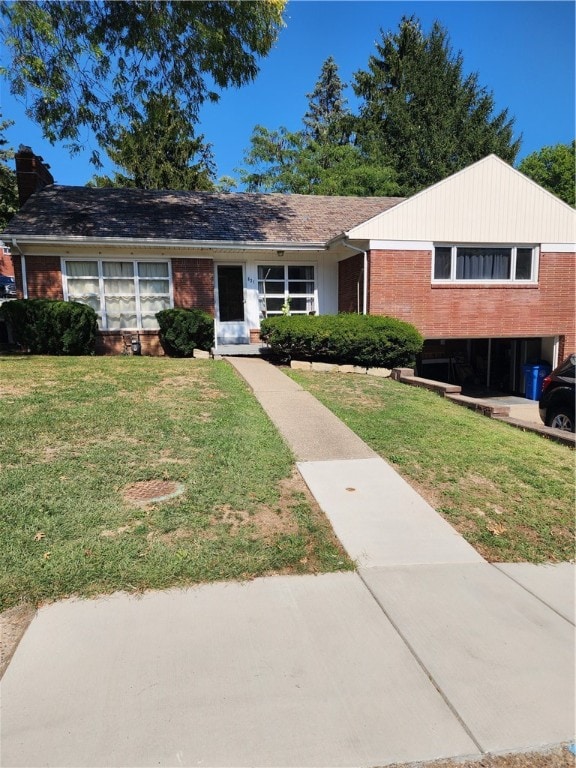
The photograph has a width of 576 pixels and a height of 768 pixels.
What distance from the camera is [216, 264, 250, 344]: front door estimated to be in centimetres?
1490

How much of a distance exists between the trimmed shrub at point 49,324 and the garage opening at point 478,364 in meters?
11.3

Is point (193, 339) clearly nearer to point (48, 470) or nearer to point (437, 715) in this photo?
point (48, 470)

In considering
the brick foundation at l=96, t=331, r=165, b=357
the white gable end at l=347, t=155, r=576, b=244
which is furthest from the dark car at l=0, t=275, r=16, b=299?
the white gable end at l=347, t=155, r=576, b=244

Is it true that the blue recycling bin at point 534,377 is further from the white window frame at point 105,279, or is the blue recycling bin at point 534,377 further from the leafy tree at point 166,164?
the leafy tree at point 166,164

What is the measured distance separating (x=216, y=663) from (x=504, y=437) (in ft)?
17.9

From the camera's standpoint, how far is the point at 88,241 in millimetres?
13078

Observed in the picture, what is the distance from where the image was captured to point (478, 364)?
1903cm

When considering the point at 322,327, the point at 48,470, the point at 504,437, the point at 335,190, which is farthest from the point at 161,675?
the point at 335,190

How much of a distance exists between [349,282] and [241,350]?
3.87 meters

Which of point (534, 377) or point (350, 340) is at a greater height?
point (350, 340)

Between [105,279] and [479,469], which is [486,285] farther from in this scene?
[105,279]

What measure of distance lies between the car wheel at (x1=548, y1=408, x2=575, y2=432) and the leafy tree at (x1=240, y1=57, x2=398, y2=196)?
71.9 feet

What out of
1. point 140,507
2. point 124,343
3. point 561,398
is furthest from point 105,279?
point 561,398

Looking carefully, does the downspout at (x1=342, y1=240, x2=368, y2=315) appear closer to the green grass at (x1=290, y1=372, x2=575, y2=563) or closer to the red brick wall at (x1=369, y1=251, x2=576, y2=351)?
the red brick wall at (x1=369, y1=251, x2=576, y2=351)
